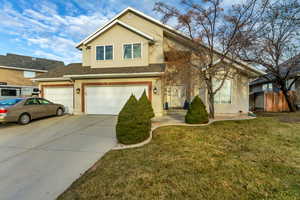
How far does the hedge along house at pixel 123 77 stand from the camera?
1063 centimetres

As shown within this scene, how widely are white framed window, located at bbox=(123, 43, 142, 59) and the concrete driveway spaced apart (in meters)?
6.74

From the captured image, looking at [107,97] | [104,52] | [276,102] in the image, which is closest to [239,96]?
[276,102]

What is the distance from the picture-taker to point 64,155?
177 inches

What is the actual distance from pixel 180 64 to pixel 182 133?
501 centimetres

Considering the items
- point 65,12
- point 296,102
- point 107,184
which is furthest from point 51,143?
point 296,102

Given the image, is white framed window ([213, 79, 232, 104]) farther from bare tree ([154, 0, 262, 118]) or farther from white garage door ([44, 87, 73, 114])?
white garage door ([44, 87, 73, 114])

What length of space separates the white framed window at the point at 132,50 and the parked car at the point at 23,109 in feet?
22.1

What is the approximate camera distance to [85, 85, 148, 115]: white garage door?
1105 centimetres

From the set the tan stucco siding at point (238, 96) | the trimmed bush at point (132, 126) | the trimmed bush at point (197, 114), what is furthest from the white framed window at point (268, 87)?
the trimmed bush at point (132, 126)

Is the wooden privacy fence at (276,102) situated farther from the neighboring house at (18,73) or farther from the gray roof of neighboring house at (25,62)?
the gray roof of neighboring house at (25,62)

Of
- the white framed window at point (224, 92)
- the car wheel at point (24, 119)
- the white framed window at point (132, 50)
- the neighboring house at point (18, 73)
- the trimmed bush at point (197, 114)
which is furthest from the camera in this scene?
the neighboring house at point (18, 73)

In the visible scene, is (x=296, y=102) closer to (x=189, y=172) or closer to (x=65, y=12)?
(x=189, y=172)

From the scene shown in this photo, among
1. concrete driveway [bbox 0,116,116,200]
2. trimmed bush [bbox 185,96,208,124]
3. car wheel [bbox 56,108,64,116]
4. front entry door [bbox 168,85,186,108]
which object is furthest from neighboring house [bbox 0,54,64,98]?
trimmed bush [bbox 185,96,208,124]

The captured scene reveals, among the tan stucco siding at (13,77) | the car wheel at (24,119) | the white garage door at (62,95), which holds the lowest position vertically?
the car wheel at (24,119)
